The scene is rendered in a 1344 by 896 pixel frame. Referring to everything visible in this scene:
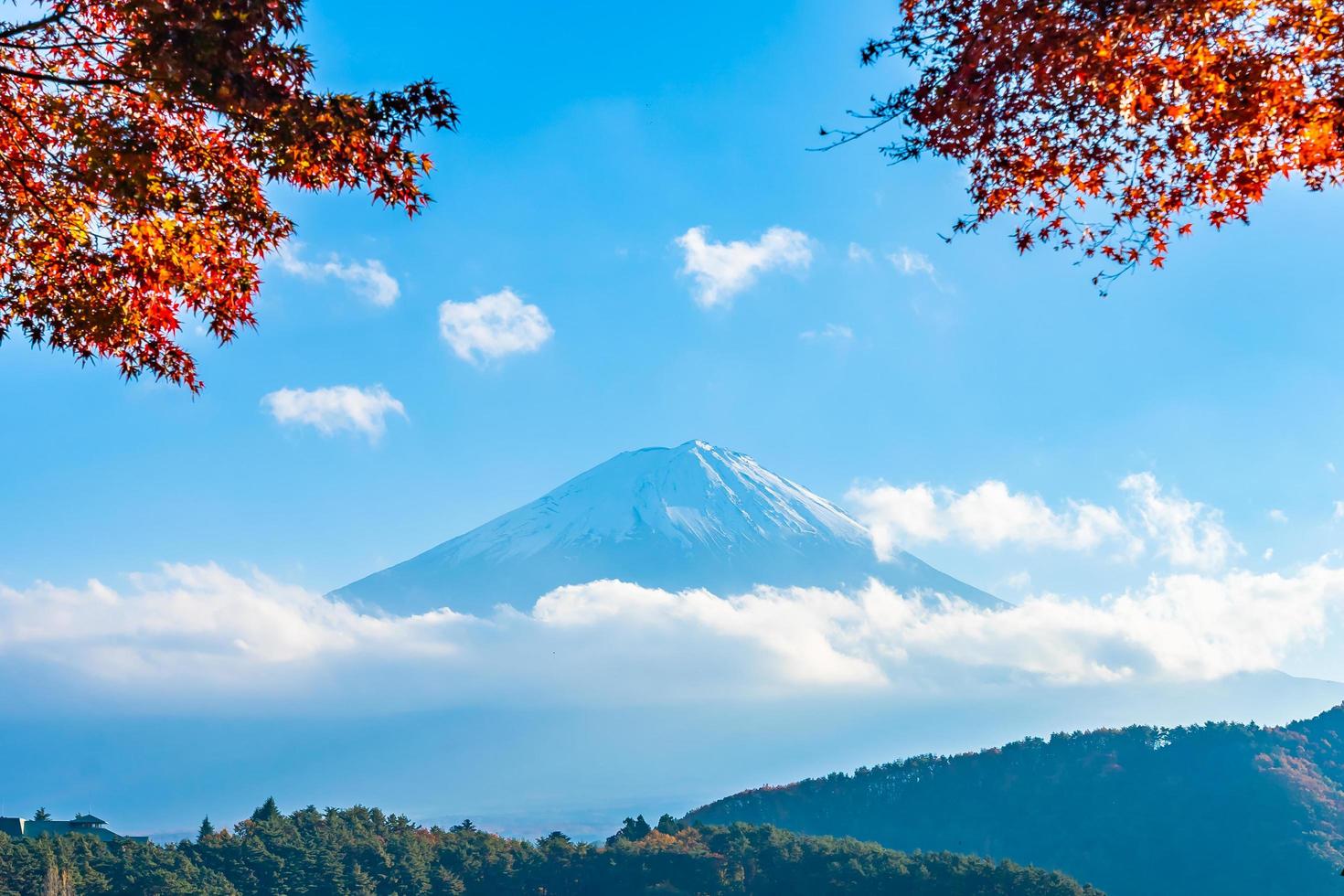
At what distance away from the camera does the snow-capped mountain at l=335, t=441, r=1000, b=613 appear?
563 feet

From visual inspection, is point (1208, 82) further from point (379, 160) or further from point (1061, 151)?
point (379, 160)

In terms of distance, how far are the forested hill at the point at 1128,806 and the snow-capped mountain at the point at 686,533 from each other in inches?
3977

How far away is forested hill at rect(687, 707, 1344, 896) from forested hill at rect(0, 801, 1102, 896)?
62.8 ft

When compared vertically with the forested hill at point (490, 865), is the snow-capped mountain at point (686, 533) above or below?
above

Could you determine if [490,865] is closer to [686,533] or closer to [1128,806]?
[1128,806]

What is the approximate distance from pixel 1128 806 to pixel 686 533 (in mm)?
119882

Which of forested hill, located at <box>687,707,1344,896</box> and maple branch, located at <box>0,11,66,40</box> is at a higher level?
maple branch, located at <box>0,11,66,40</box>

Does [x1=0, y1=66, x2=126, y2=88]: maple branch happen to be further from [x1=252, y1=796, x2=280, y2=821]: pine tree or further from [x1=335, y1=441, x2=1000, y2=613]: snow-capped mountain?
[x1=335, y1=441, x2=1000, y2=613]: snow-capped mountain

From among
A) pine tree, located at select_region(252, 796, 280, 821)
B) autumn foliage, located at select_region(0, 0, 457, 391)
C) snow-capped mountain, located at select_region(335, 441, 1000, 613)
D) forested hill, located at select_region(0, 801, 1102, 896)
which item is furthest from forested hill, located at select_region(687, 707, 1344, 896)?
snow-capped mountain, located at select_region(335, 441, 1000, 613)

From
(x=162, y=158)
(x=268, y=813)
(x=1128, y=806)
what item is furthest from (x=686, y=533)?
(x=162, y=158)

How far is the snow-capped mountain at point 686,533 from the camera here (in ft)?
563

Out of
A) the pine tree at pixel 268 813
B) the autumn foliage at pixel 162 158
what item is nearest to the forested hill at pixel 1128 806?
the pine tree at pixel 268 813

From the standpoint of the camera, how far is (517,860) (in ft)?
137

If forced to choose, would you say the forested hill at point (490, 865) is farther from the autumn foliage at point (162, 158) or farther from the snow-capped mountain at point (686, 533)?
the snow-capped mountain at point (686, 533)
